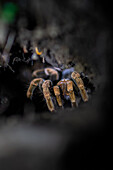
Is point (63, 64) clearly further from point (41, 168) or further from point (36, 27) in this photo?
point (41, 168)

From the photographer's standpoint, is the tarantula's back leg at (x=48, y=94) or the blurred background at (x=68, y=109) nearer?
the blurred background at (x=68, y=109)

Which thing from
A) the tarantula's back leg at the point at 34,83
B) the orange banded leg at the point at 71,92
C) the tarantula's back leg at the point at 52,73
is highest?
the tarantula's back leg at the point at 52,73

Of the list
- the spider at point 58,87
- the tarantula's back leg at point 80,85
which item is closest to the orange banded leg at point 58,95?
the spider at point 58,87

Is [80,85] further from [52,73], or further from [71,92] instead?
[52,73]

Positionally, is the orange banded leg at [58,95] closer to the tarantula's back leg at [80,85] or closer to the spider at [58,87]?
the spider at [58,87]

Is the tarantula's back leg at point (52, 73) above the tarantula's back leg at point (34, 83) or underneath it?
above
